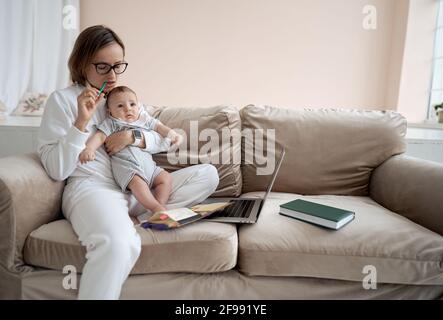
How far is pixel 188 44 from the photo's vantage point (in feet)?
7.89

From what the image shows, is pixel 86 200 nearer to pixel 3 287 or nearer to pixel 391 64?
pixel 3 287

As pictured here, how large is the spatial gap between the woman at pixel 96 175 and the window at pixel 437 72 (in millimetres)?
2226

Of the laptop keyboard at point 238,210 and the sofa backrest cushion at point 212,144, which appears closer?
the laptop keyboard at point 238,210

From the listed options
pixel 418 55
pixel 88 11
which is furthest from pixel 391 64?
pixel 88 11

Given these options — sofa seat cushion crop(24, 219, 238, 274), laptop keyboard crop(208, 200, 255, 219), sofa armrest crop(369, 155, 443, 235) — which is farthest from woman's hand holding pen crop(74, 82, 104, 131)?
sofa armrest crop(369, 155, 443, 235)

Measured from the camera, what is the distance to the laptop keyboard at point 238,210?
1.14 m

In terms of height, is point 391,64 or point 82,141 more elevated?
point 391,64

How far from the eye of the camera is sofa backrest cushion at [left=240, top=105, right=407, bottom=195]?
1.52 metres

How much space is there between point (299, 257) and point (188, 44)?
1944mm

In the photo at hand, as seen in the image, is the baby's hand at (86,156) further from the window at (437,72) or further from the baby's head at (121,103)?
the window at (437,72)

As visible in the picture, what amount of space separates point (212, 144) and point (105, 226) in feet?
2.35

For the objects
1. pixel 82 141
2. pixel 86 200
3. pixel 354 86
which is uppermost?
pixel 354 86

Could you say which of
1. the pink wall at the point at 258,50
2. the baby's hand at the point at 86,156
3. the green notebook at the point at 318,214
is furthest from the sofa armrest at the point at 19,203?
the pink wall at the point at 258,50

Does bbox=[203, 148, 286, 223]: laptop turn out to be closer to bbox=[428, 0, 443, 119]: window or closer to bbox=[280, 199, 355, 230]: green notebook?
bbox=[280, 199, 355, 230]: green notebook
